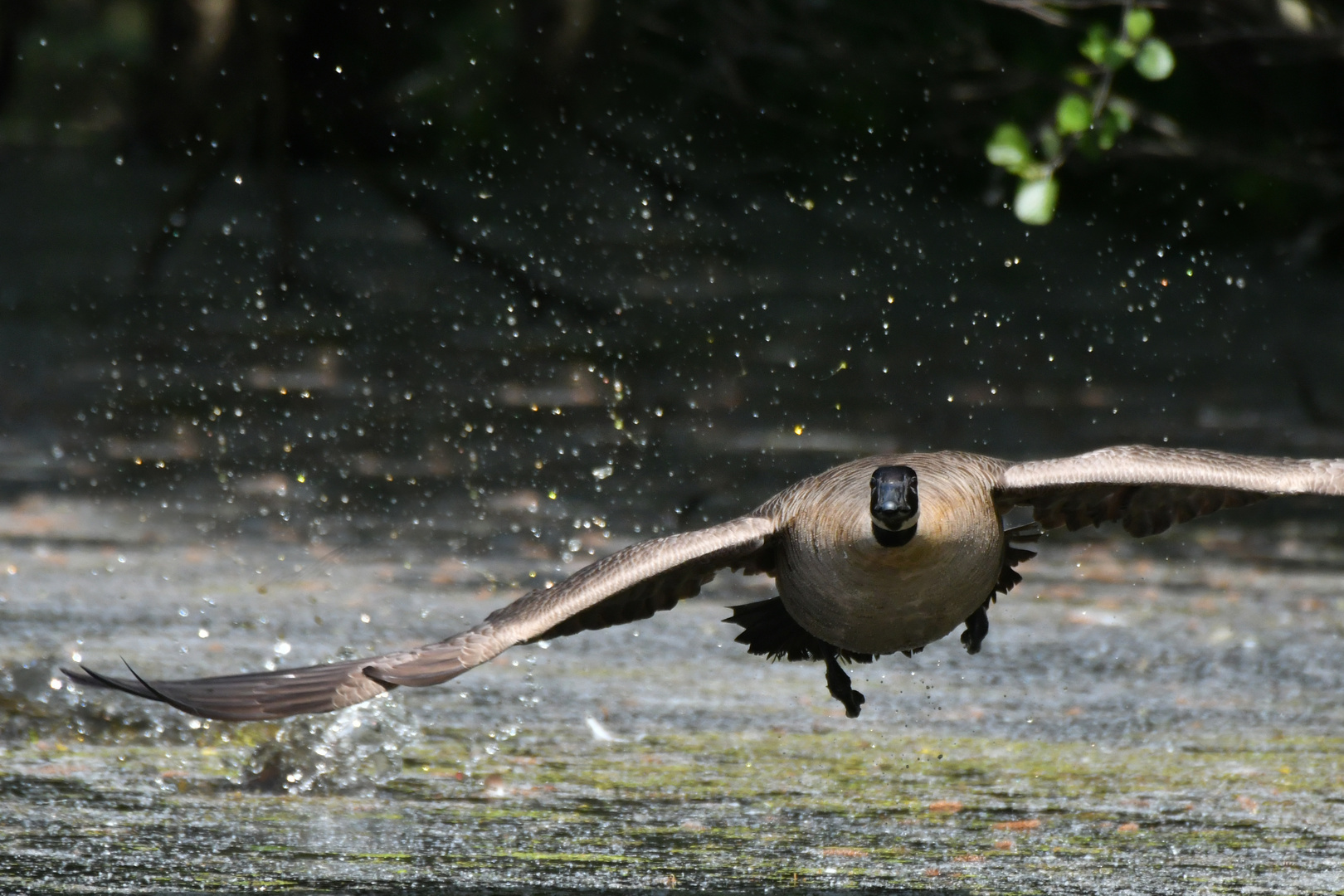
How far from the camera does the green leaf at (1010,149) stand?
9055 millimetres

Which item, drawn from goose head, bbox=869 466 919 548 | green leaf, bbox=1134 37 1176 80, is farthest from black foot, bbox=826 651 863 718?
green leaf, bbox=1134 37 1176 80

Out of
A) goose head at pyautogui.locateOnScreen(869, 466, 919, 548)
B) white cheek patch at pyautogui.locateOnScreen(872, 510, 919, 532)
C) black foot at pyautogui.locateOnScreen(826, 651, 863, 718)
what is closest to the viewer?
goose head at pyautogui.locateOnScreen(869, 466, 919, 548)

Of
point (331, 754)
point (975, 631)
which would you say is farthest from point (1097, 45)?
point (331, 754)

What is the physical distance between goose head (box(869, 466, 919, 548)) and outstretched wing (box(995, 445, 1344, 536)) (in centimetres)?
70

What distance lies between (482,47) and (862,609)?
2438 centimetres

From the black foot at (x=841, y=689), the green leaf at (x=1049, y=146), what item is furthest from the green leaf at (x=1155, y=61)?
the black foot at (x=841, y=689)

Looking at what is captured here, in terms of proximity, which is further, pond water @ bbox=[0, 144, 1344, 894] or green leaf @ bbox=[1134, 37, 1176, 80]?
green leaf @ bbox=[1134, 37, 1176, 80]

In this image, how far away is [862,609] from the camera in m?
6.38

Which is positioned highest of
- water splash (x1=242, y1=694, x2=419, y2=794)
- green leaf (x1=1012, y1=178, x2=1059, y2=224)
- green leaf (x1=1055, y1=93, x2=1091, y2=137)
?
green leaf (x1=1055, y1=93, x2=1091, y2=137)

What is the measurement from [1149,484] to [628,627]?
3.42 metres

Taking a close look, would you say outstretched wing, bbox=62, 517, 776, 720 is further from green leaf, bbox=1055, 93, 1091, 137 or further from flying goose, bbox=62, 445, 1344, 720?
green leaf, bbox=1055, 93, 1091, 137

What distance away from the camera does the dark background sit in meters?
12.9

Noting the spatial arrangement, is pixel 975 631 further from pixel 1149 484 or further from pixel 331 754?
pixel 331 754

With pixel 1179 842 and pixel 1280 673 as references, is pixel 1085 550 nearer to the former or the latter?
pixel 1280 673
